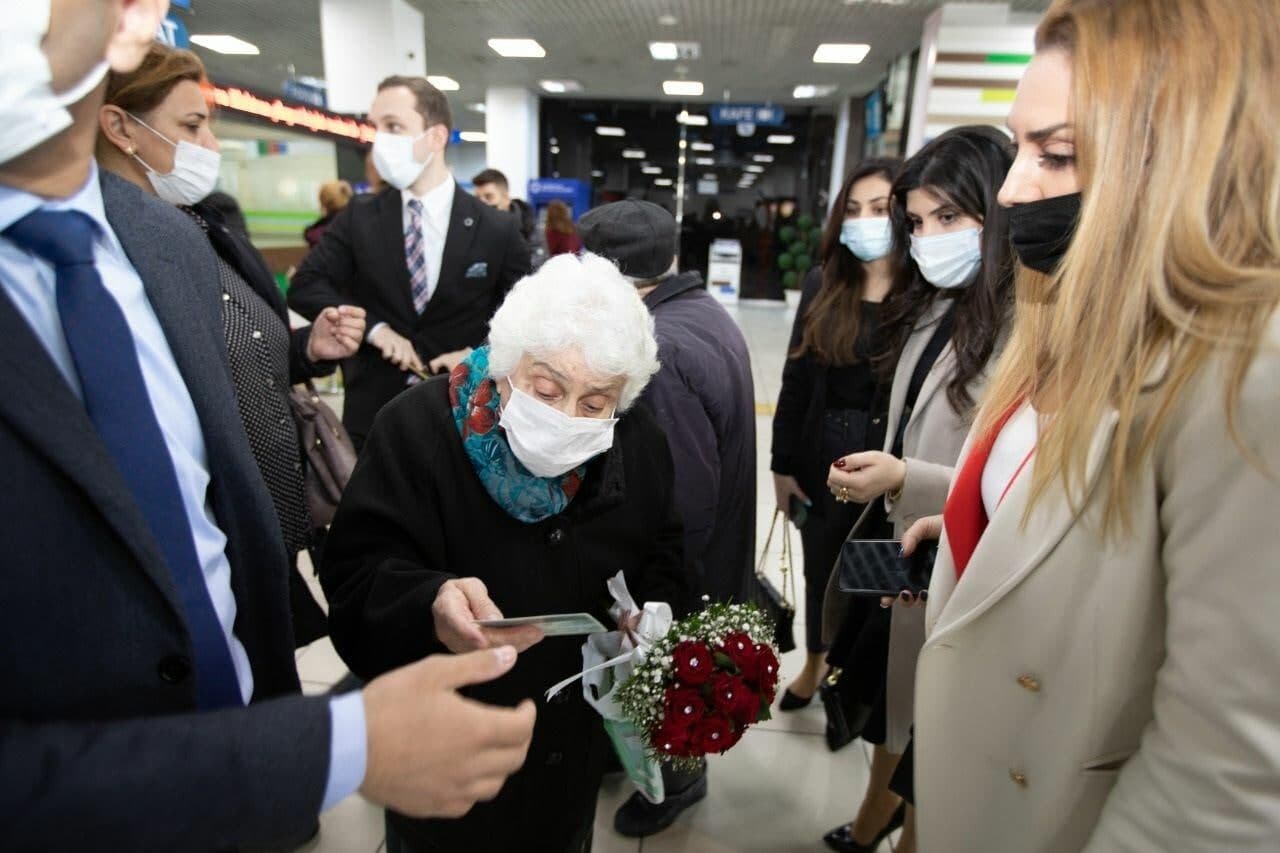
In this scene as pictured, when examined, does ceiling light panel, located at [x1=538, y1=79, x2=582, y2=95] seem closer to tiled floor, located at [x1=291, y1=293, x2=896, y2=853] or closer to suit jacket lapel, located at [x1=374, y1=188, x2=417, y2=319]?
suit jacket lapel, located at [x1=374, y1=188, x2=417, y2=319]

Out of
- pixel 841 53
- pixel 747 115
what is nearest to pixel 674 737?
pixel 841 53

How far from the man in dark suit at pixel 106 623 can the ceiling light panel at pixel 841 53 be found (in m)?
11.7

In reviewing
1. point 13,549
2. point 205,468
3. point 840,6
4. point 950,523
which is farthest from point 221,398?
point 840,6

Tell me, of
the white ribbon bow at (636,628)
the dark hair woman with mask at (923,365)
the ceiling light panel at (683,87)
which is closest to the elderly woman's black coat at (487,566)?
the white ribbon bow at (636,628)

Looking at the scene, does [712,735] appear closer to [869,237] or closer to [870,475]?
[870,475]

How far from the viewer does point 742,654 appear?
3.69 ft

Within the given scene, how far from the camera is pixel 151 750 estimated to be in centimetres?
54

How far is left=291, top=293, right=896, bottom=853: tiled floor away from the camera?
6.70ft

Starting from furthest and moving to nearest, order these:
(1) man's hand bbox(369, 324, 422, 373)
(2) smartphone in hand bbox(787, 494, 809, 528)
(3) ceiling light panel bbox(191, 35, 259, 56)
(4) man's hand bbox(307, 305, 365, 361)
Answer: (3) ceiling light panel bbox(191, 35, 259, 56)
(1) man's hand bbox(369, 324, 422, 373)
(2) smartphone in hand bbox(787, 494, 809, 528)
(4) man's hand bbox(307, 305, 365, 361)

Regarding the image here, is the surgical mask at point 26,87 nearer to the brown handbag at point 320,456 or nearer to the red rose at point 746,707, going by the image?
the red rose at point 746,707

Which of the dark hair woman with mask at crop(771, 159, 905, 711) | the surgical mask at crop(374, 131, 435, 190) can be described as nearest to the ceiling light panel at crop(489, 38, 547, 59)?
the surgical mask at crop(374, 131, 435, 190)

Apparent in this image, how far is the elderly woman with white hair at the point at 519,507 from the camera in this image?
122 cm

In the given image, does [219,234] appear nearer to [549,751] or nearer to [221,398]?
[221,398]

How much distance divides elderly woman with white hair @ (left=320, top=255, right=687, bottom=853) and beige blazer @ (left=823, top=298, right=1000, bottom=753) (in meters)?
0.66
